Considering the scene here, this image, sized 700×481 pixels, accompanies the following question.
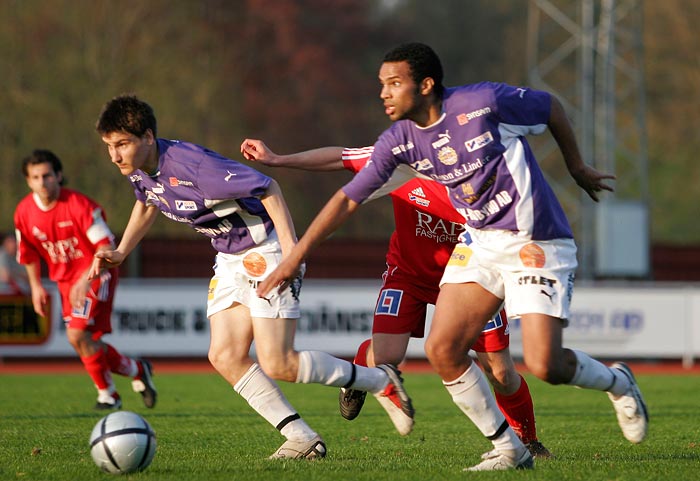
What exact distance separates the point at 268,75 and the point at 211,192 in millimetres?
26195

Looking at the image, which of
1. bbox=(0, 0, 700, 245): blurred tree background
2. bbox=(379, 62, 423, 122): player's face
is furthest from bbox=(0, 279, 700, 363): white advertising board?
bbox=(379, 62, 423, 122): player's face

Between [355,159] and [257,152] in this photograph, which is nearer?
[257,152]

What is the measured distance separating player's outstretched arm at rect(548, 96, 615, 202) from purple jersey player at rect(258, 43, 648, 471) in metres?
0.02

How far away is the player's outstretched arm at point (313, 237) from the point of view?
579cm

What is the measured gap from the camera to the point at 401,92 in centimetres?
588

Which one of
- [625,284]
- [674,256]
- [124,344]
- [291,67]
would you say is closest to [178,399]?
[124,344]

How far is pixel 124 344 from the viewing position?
17219mm

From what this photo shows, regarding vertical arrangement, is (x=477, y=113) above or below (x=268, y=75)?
below

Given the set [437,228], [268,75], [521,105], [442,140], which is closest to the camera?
[442,140]

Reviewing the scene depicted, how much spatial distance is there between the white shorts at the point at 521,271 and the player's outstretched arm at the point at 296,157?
124 centimetres

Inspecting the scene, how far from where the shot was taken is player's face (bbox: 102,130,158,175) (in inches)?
262

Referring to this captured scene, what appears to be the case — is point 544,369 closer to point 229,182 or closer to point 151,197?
point 229,182

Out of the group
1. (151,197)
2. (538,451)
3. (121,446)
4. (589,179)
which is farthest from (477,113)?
(121,446)

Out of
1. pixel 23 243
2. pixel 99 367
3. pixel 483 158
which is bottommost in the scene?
pixel 99 367
